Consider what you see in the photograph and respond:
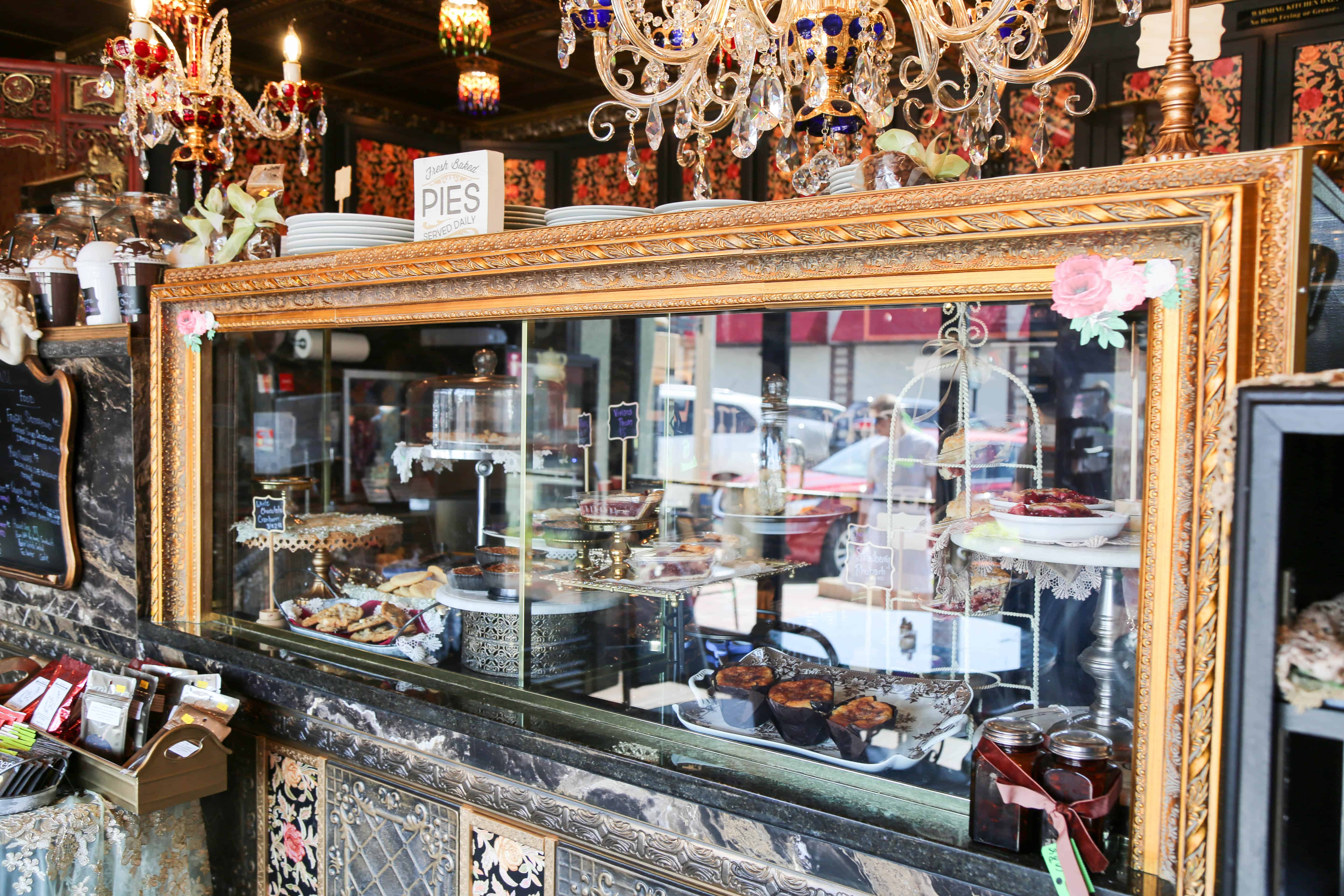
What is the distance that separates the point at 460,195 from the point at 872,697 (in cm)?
129

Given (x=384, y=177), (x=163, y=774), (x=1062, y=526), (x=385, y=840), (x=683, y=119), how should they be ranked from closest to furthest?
(x=1062, y=526) → (x=385, y=840) → (x=163, y=774) → (x=683, y=119) → (x=384, y=177)

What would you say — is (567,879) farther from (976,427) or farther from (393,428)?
(393,428)

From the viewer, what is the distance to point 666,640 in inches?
81.6

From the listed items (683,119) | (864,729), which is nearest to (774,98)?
(683,119)

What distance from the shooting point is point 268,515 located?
2.72m

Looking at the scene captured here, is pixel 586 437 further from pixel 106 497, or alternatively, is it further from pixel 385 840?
pixel 106 497

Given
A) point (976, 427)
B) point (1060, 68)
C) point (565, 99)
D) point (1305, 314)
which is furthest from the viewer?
point (565, 99)

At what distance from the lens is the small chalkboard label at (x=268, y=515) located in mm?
2709

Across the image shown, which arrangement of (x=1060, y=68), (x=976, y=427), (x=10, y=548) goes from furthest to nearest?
(x=10, y=548) → (x=1060, y=68) → (x=976, y=427)

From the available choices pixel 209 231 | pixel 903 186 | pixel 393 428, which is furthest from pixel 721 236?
pixel 209 231

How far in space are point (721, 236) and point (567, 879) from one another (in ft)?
3.90

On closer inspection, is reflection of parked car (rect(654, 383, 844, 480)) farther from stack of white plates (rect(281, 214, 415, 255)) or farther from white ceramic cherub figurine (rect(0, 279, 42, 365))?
white ceramic cherub figurine (rect(0, 279, 42, 365))

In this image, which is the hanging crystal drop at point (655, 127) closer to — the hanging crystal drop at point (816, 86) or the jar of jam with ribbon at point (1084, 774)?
the hanging crystal drop at point (816, 86)

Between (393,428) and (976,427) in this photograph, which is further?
(393,428)
